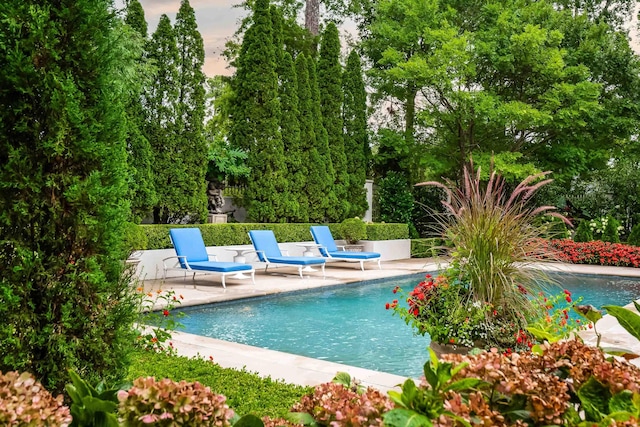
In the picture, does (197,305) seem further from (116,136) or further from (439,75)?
(439,75)

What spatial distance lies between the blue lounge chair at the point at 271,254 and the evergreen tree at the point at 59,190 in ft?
28.5

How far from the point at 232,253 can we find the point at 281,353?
7.57m

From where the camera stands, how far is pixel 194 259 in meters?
10.2

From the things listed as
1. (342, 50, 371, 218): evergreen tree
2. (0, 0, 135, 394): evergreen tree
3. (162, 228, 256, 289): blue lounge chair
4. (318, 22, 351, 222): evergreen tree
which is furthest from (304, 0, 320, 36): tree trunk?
(0, 0, 135, 394): evergreen tree

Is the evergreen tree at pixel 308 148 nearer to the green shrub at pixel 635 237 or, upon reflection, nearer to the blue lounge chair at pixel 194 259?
the blue lounge chair at pixel 194 259

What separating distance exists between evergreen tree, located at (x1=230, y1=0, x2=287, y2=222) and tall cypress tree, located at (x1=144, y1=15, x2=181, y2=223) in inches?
99.6

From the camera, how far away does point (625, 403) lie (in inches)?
44.5

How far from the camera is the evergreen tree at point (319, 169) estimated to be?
1610 cm

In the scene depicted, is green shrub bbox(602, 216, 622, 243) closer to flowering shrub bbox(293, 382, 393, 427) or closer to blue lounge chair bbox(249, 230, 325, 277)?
blue lounge chair bbox(249, 230, 325, 277)

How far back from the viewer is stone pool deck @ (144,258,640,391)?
4383mm

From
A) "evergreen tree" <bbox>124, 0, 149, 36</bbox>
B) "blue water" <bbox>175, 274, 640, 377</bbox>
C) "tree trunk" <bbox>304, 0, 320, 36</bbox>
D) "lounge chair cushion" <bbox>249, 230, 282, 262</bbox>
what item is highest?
"tree trunk" <bbox>304, 0, 320, 36</bbox>

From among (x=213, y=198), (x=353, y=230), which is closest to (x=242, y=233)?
(x=213, y=198)

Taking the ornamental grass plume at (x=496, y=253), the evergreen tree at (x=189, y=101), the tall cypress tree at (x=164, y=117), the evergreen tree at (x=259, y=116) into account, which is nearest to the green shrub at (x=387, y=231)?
the evergreen tree at (x=259, y=116)

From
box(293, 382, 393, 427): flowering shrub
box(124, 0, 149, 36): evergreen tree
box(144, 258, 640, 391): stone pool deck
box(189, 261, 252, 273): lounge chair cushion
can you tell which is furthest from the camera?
box(124, 0, 149, 36): evergreen tree
